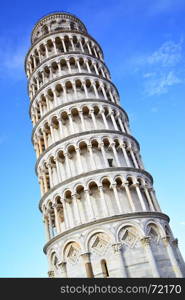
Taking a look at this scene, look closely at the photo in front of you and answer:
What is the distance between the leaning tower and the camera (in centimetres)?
2086

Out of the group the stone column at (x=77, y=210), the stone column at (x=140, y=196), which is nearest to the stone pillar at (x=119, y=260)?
the stone column at (x=77, y=210)

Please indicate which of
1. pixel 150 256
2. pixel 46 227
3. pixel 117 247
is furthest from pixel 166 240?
pixel 46 227

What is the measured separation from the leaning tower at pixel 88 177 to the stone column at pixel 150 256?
2.5 inches

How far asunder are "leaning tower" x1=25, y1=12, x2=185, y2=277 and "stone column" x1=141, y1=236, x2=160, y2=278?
0.21 feet

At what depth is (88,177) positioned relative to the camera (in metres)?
23.5

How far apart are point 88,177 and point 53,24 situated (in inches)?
889

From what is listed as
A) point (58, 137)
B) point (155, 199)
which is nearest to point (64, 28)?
point (58, 137)

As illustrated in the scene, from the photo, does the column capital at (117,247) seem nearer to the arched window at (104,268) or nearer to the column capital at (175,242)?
the arched window at (104,268)

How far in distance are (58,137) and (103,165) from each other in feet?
17.0

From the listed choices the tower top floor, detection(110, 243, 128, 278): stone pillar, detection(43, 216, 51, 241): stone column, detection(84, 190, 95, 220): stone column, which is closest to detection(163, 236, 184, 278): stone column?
detection(110, 243, 128, 278): stone pillar

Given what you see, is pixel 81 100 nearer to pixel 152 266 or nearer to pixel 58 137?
pixel 58 137

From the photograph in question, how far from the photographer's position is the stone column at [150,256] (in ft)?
64.3

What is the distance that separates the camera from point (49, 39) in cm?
3438

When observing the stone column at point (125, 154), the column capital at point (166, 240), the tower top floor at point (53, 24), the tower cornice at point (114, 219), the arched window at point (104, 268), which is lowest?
the arched window at point (104, 268)
